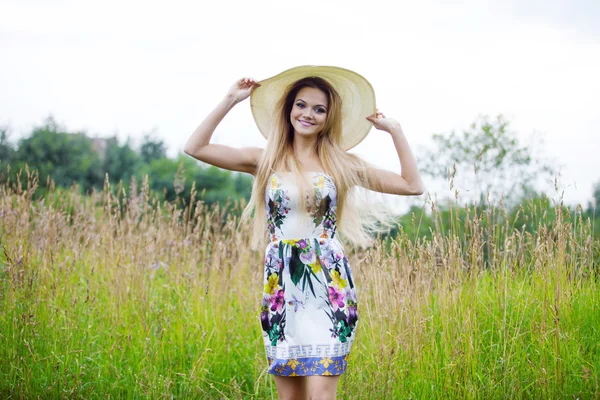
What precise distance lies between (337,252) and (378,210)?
51 cm

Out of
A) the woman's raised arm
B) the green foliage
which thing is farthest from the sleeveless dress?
the green foliage

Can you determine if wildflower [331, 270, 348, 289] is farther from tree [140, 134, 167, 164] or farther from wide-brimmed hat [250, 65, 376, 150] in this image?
tree [140, 134, 167, 164]

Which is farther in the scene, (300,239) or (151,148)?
(151,148)

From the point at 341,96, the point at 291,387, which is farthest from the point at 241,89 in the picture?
the point at 291,387

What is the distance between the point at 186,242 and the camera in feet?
15.6

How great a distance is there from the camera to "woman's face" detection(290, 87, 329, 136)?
2836 millimetres

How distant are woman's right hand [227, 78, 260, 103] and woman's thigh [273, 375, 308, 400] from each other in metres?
1.37

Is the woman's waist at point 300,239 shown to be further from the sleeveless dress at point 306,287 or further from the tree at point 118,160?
the tree at point 118,160

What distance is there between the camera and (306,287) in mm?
2521

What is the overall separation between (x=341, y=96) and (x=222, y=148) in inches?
30.7

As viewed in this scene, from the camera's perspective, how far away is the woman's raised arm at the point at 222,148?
2.78 metres

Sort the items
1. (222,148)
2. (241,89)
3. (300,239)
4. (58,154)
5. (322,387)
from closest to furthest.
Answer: (322,387), (300,239), (222,148), (241,89), (58,154)

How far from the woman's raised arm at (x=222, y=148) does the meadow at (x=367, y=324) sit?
3.64 ft

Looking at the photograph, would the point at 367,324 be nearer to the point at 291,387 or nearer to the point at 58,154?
the point at 291,387
